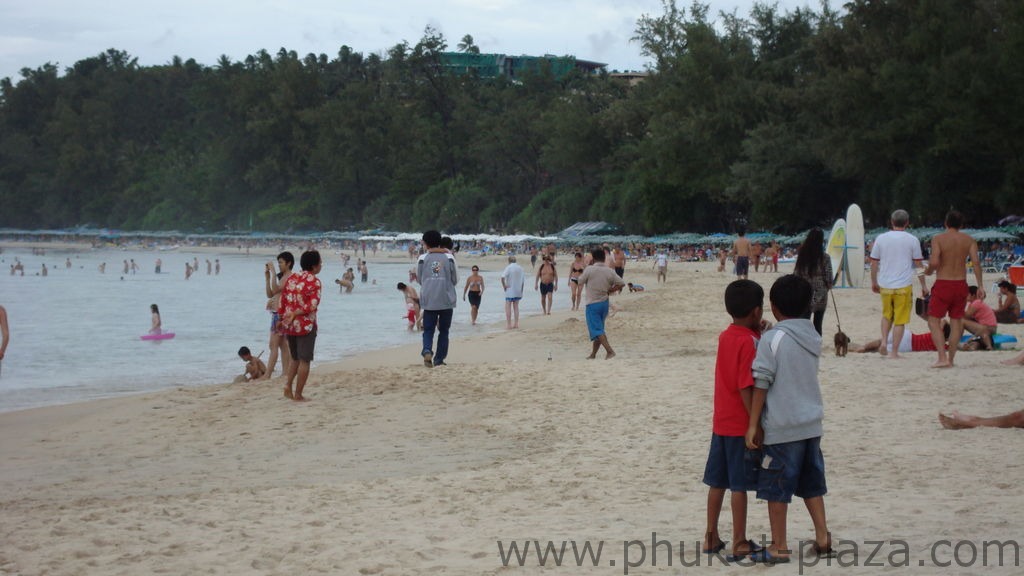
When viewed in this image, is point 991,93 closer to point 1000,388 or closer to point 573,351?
point 573,351

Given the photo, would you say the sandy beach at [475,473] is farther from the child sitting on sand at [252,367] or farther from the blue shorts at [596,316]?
the child sitting on sand at [252,367]

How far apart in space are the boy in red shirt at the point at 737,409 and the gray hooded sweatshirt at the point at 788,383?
0.25 feet

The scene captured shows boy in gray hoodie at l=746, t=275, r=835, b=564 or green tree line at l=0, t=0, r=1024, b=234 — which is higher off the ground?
green tree line at l=0, t=0, r=1024, b=234

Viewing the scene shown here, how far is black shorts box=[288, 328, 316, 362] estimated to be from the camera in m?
9.83

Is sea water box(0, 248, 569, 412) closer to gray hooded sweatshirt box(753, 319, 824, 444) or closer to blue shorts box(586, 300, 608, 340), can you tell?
blue shorts box(586, 300, 608, 340)

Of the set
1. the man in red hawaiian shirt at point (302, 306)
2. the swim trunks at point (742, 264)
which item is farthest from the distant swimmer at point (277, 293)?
the swim trunks at point (742, 264)

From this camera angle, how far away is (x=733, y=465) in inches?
175

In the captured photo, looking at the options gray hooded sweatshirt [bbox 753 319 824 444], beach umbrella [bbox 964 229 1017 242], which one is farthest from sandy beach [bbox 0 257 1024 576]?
beach umbrella [bbox 964 229 1017 242]

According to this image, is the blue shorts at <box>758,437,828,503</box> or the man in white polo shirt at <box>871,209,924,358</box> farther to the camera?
the man in white polo shirt at <box>871,209,924,358</box>

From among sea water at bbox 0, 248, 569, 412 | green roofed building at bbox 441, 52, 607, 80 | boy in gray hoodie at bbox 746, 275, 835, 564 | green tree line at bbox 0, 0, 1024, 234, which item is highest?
green roofed building at bbox 441, 52, 607, 80

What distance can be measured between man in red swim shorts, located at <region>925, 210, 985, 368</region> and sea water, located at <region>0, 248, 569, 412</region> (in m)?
7.17

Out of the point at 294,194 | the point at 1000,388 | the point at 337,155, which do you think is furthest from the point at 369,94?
the point at 1000,388

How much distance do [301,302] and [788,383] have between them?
6.16 m

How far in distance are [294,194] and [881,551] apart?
105367 mm
